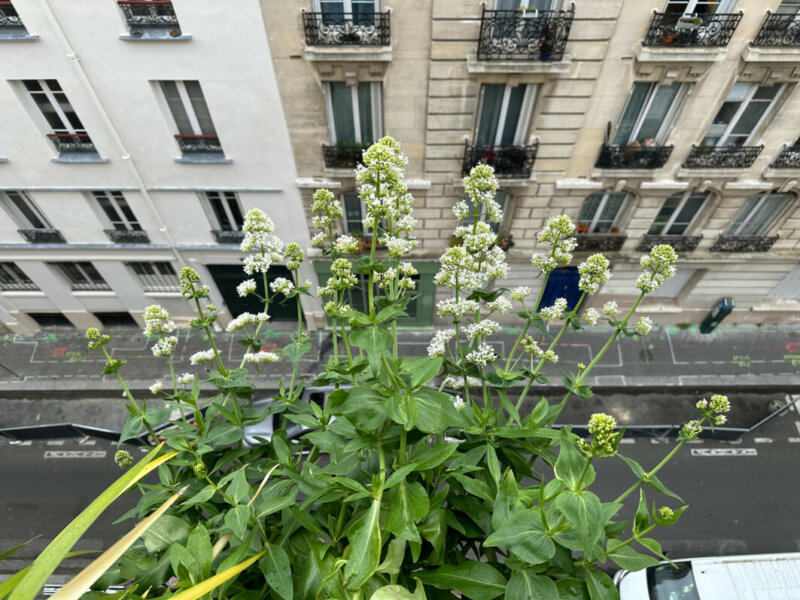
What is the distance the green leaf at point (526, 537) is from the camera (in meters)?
2.96

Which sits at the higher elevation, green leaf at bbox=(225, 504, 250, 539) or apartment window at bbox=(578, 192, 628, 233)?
green leaf at bbox=(225, 504, 250, 539)

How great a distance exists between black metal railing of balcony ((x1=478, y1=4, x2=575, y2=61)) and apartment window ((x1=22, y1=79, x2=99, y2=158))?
1113 centimetres

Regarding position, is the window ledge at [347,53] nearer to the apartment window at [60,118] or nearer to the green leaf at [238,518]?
the apartment window at [60,118]

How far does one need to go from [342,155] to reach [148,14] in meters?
5.53

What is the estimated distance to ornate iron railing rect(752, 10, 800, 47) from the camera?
10086mm

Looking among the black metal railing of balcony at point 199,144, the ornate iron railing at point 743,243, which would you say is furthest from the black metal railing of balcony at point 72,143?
the ornate iron railing at point 743,243

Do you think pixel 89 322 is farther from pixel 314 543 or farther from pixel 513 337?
pixel 314 543

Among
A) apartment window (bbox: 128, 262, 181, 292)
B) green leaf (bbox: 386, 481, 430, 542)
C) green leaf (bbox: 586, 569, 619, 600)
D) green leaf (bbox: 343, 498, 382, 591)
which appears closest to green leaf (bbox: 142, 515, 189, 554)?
green leaf (bbox: 343, 498, 382, 591)

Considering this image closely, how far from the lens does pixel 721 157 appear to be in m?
12.7

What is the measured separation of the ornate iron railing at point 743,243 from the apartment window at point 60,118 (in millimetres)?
20201

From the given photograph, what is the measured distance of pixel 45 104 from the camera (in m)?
11.8

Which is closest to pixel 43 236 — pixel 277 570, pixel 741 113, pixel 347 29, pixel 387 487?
pixel 347 29

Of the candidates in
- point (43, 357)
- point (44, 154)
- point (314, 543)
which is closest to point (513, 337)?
point (314, 543)

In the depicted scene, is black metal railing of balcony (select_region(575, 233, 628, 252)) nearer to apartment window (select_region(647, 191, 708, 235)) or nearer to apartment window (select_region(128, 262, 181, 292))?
apartment window (select_region(647, 191, 708, 235))
